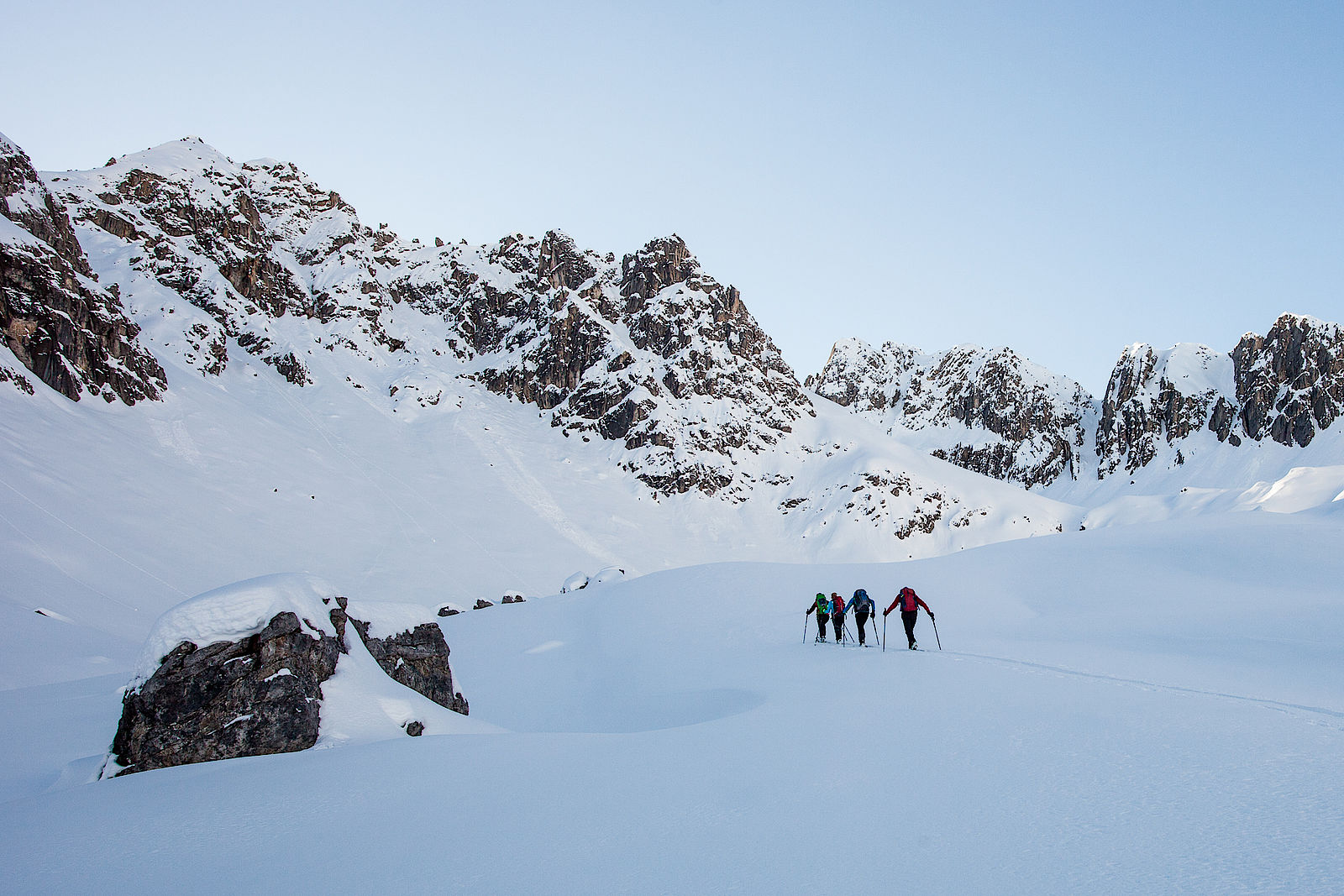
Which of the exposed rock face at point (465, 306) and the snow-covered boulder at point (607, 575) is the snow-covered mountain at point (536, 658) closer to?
the snow-covered boulder at point (607, 575)

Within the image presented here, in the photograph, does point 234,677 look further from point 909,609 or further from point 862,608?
point 862,608

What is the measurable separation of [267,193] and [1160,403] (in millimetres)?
168409

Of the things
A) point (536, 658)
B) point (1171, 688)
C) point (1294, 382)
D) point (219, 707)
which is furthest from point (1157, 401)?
point (219, 707)

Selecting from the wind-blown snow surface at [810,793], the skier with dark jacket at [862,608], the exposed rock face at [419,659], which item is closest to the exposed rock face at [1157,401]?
the skier with dark jacket at [862,608]

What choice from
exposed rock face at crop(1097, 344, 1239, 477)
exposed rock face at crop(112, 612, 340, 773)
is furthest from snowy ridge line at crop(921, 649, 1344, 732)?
exposed rock face at crop(1097, 344, 1239, 477)

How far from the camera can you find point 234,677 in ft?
26.0

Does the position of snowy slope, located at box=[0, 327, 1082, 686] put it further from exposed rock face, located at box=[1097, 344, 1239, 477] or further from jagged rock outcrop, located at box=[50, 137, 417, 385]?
exposed rock face, located at box=[1097, 344, 1239, 477]

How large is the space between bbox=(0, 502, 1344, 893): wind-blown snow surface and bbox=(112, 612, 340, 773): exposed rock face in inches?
19.3

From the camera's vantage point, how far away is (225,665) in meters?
8.01

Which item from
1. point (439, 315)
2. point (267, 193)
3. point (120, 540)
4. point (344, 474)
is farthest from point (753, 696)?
point (267, 193)

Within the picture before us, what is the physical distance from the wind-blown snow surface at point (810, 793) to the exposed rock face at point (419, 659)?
2.97 meters

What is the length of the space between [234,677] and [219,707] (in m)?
0.35

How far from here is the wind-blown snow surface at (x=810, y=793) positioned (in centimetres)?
373

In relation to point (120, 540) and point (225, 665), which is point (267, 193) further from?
point (225, 665)
